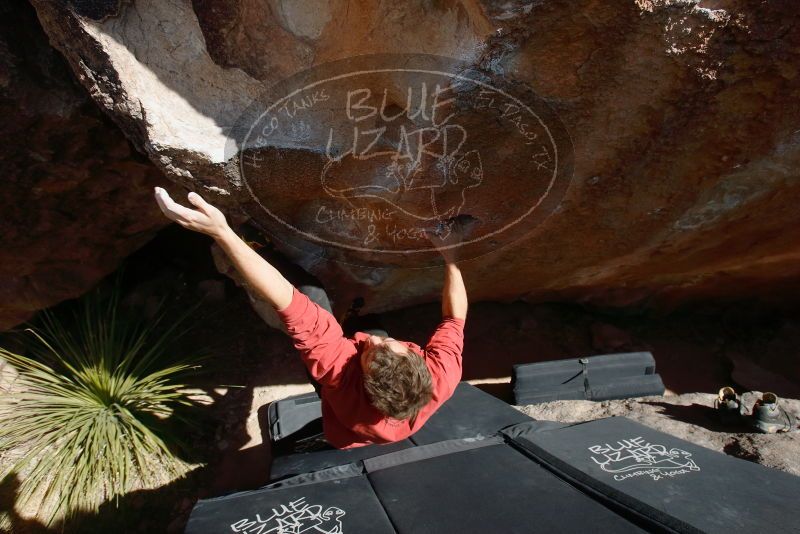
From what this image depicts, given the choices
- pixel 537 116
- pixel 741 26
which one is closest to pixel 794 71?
pixel 741 26

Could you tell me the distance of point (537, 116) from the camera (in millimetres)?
1705

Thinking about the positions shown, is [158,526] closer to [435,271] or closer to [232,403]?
[232,403]

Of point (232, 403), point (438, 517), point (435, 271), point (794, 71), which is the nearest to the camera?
point (438, 517)

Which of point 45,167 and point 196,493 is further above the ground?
point 45,167

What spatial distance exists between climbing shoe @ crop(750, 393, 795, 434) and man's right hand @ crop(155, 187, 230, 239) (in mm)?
2421

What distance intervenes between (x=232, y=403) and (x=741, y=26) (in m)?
3.03

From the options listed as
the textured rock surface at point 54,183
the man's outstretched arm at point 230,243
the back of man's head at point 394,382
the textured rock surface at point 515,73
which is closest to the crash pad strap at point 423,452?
the back of man's head at point 394,382

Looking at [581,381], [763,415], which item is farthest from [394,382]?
[763,415]

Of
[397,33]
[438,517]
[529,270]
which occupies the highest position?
[397,33]

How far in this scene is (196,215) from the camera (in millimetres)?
1243

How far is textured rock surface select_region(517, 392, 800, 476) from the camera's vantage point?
2.14 meters

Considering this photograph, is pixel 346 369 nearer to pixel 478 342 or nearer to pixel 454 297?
pixel 454 297

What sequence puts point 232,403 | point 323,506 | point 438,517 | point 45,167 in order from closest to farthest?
point 438,517
point 323,506
point 45,167
point 232,403

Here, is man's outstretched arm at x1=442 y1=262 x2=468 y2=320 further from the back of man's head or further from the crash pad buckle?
the crash pad buckle
